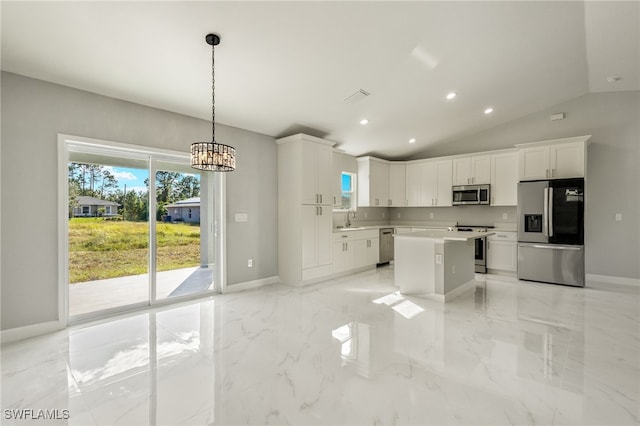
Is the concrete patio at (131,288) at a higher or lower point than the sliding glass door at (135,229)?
lower

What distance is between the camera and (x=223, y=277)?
14.6ft

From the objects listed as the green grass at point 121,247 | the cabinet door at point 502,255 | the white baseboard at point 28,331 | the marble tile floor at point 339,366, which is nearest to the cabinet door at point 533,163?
the cabinet door at point 502,255

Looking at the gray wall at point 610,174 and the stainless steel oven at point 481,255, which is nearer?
the gray wall at point 610,174

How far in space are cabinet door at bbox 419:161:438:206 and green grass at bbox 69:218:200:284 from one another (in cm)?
498

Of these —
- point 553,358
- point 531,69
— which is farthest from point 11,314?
point 531,69

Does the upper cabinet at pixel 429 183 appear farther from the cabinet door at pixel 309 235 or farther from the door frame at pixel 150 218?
the door frame at pixel 150 218

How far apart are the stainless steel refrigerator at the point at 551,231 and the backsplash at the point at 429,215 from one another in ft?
2.82

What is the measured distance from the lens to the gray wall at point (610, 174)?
493cm

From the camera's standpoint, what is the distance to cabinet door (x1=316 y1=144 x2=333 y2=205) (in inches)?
202

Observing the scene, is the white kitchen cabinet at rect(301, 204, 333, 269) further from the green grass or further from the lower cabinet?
the green grass

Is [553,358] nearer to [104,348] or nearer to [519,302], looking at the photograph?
[519,302]

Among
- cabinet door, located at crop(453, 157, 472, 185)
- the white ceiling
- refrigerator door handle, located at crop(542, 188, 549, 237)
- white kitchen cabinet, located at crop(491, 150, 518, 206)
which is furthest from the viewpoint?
cabinet door, located at crop(453, 157, 472, 185)

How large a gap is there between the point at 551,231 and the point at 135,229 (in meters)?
6.40

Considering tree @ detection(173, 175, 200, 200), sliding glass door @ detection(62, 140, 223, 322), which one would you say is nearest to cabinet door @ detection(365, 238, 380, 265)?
sliding glass door @ detection(62, 140, 223, 322)
